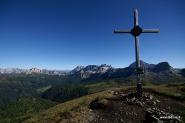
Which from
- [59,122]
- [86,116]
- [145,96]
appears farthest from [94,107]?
[145,96]

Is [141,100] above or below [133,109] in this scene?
above

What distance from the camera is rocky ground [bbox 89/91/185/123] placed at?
29.6 meters

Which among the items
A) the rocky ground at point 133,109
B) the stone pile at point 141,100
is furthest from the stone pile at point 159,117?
the stone pile at point 141,100

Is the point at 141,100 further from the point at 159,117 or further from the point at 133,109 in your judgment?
the point at 159,117

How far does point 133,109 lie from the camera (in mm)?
31375

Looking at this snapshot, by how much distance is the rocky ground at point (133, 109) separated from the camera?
29578 mm

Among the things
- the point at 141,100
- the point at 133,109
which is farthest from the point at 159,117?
the point at 141,100

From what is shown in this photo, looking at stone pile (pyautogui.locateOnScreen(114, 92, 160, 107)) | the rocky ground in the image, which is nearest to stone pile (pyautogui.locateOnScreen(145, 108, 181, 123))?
the rocky ground

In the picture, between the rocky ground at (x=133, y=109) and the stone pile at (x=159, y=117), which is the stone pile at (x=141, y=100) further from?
the stone pile at (x=159, y=117)

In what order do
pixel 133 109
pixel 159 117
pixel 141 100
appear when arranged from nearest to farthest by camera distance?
pixel 159 117
pixel 133 109
pixel 141 100

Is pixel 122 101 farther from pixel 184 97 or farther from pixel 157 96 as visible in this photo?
pixel 184 97

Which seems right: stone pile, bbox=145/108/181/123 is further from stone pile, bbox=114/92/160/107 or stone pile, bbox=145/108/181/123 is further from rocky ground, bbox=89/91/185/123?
stone pile, bbox=114/92/160/107

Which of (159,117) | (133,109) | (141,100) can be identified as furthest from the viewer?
(141,100)

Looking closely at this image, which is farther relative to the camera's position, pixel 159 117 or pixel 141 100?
pixel 141 100
